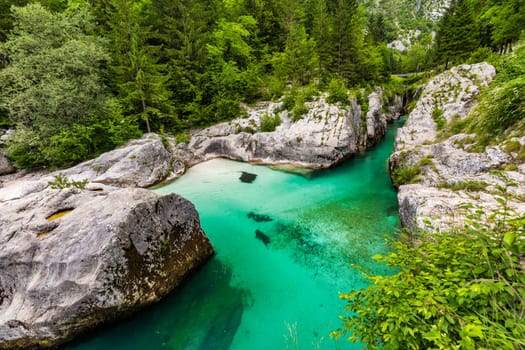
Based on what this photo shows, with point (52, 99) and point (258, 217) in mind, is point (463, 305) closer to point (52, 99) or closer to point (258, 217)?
point (258, 217)

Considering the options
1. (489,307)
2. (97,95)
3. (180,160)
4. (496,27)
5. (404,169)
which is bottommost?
(180,160)

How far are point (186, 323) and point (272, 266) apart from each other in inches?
125

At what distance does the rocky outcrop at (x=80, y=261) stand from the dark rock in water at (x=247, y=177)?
742 centimetres

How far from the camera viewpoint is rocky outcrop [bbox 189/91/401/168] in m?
15.9

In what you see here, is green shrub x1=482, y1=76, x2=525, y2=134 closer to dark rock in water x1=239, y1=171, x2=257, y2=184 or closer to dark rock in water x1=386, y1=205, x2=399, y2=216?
dark rock in water x1=386, y1=205, x2=399, y2=216

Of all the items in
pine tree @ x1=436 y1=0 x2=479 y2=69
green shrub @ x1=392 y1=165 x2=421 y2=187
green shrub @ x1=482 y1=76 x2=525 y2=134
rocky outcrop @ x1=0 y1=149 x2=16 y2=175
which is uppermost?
pine tree @ x1=436 y1=0 x2=479 y2=69

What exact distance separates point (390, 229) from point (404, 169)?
13.1ft

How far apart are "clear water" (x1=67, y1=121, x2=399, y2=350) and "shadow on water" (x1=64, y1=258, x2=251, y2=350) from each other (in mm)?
25

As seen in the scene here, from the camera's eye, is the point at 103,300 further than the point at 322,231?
No

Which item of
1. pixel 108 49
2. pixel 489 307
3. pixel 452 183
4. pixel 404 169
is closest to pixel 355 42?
pixel 404 169

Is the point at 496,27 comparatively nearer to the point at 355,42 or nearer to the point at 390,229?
the point at 355,42

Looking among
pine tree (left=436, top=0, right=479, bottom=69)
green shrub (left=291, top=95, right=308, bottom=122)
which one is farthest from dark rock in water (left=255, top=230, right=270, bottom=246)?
pine tree (left=436, top=0, right=479, bottom=69)

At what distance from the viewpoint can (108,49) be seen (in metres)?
17.2

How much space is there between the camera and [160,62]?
72.1 feet
